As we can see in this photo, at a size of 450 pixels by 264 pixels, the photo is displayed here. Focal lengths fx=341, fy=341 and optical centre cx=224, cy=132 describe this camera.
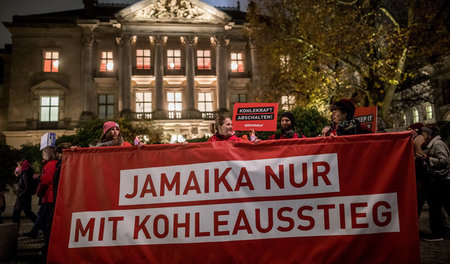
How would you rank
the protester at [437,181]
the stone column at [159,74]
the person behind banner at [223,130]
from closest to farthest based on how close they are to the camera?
the person behind banner at [223,130] < the protester at [437,181] < the stone column at [159,74]

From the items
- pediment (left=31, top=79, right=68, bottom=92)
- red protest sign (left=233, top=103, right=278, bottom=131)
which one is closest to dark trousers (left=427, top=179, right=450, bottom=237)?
red protest sign (left=233, top=103, right=278, bottom=131)

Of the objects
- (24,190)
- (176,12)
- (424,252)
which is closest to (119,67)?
(176,12)

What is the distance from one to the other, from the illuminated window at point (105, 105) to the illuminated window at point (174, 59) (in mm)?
6810

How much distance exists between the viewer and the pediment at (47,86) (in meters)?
33.2

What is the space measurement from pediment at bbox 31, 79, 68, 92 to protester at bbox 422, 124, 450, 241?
33.9 meters

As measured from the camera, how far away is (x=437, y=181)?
6020mm

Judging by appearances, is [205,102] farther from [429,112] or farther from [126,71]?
[429,112]

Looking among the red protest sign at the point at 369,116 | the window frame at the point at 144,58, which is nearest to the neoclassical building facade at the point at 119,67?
the window frame at the point at 144,58

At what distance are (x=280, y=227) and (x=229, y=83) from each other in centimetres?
3218

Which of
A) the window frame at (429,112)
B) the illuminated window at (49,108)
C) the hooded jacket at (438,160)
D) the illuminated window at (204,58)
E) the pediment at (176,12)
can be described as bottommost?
the hooded jacket at (438,160)

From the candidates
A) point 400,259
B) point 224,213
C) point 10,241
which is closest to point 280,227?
point 224,213

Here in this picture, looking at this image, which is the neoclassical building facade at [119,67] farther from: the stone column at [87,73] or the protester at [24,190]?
the protester at [24,190]

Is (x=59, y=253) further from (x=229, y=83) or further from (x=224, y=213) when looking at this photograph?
(x=229, y=83)

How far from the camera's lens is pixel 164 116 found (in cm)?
3167
